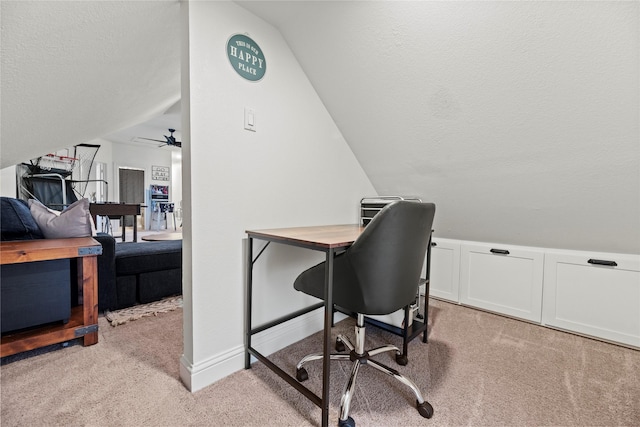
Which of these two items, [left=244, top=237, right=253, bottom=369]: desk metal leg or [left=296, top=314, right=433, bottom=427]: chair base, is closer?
[left=296, top=314, right=433, bottom=427]: chair base

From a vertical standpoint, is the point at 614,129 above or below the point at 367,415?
above

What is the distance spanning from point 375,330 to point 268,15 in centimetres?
206

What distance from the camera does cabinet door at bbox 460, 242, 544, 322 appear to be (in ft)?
6.57

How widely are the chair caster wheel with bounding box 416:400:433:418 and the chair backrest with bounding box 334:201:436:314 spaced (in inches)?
15.8

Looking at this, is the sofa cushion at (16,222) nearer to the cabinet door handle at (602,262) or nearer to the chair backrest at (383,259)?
the chair backrest at (383,259)

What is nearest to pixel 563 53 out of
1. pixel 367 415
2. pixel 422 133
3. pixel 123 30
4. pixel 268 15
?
pixel 422 133

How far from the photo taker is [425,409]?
3.57ft

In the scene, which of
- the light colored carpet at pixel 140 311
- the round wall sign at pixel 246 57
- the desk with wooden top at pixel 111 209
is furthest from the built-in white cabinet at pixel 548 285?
the desk with wooden top at pixel 111 209

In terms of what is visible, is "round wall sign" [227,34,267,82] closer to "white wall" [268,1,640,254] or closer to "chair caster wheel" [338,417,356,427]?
"white wall" [268,1,640,254]

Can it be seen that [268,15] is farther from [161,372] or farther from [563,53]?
[161,372]

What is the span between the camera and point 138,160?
21.9ft

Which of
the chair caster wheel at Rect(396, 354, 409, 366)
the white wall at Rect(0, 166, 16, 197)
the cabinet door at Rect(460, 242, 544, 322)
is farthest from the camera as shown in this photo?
the white wall at Rect(0, 166, 16, 197)

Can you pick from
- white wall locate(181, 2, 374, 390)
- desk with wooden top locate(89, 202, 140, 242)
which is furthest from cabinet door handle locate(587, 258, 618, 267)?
desk with wooden top locate(89, 202, 140, 242)

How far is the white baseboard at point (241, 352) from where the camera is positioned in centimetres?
124
